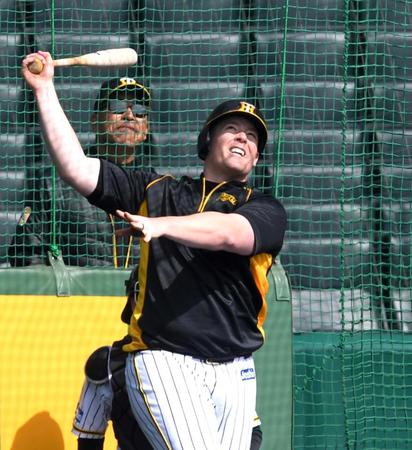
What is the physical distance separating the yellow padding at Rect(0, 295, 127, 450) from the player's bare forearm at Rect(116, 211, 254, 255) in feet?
5.44

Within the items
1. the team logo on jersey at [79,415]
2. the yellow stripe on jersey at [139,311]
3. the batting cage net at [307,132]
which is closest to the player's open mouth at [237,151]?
the yellow stripe on jersey at [139,311]

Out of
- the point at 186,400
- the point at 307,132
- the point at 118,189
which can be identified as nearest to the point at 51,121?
the point at 118,189

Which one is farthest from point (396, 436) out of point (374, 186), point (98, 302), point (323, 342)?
point (98, 302)

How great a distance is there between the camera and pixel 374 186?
641 centimetres

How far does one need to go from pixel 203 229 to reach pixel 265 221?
396 mm

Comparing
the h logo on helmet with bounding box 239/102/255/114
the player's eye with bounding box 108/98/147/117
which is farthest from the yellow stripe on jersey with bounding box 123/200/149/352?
the player's eye with bounding box 108/98/147/117

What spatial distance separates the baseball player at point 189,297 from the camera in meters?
3.99

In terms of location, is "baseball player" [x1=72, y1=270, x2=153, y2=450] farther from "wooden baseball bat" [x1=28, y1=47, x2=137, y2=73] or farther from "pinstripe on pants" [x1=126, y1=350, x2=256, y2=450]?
"wooden baseball bat" [x1=28, y1=47, x2=137, y2=73]

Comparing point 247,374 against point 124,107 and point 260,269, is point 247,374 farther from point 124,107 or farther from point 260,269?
point 124,107

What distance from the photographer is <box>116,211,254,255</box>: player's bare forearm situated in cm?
348

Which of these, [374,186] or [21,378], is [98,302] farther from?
[374,186]

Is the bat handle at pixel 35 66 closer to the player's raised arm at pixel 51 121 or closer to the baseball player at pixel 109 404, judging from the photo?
the player's raised arm at pixel 51 121

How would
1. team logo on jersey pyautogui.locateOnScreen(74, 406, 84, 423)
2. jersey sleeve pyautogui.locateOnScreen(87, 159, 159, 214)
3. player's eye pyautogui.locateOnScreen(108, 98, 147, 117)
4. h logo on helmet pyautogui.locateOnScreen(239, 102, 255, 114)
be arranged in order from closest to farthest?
1. jersey sleeve pyautogui.locateOnScreen(87, 159, 159, 214)
2. h logo on helmet pyautogui.locateOnScreen(239, 102, 255, 114)
3. team logo on jersey pyautogui.locateOnScreen(74, 406, 84, 423)
4. player's eye pyautogui.locateOnScreen(108, 98, 147, 117)

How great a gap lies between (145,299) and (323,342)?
2117 millimetres
